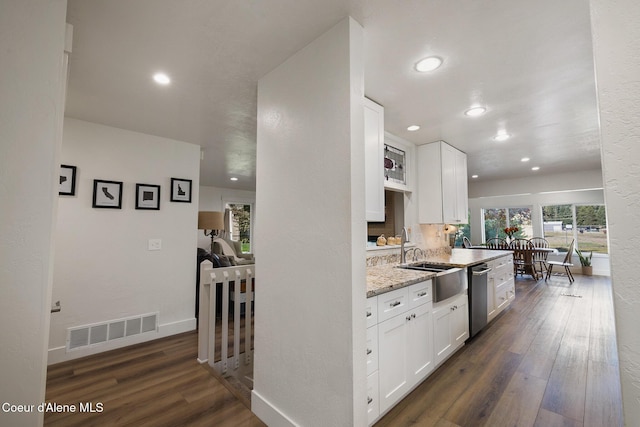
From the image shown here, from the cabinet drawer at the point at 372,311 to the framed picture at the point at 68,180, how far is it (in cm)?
313

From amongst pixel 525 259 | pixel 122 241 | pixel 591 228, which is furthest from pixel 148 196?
pixel 591 228

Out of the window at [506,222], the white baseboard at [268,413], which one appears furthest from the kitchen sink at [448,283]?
the window at [506,222]

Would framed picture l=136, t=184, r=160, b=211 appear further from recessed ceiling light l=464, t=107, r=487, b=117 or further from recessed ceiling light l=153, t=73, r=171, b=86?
recessed ceiling light l=464, t=107, r=487, b=117

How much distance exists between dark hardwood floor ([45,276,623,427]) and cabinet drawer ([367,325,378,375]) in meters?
0.46

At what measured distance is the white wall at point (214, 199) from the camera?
7.45 meters

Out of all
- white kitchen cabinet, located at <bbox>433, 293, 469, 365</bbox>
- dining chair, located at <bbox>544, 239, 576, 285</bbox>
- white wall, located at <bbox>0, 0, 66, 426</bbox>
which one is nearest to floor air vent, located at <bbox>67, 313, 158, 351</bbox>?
white wall, located at <bbox>0, 0, 66, 426</bbox>

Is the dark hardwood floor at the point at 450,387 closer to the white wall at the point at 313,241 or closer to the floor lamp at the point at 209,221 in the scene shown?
the white wall at the point at 313,241

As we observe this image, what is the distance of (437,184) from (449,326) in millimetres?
1755

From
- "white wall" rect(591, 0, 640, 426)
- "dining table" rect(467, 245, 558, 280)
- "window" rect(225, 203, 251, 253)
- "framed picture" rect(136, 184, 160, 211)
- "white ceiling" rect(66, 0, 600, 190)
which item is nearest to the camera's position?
"white wall" rect(591, 0, 640, 426)

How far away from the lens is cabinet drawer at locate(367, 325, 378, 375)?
5.52 feet

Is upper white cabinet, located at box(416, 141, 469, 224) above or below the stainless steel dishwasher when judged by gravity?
above

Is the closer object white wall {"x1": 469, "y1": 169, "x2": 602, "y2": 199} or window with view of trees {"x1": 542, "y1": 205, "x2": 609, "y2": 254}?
white wall {"x1": 469, "y1": 169, "x2": 602, "y2": 199}

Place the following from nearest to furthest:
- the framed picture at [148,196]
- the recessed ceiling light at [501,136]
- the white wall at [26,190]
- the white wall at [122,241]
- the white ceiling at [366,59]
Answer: the white wall at [26,190] < the white ceiling at [366,59] < the white wall at [122,241] < the framed picture at [148,196] < the recessed ceiling light at [501,136]

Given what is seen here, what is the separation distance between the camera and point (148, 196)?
3244mm
